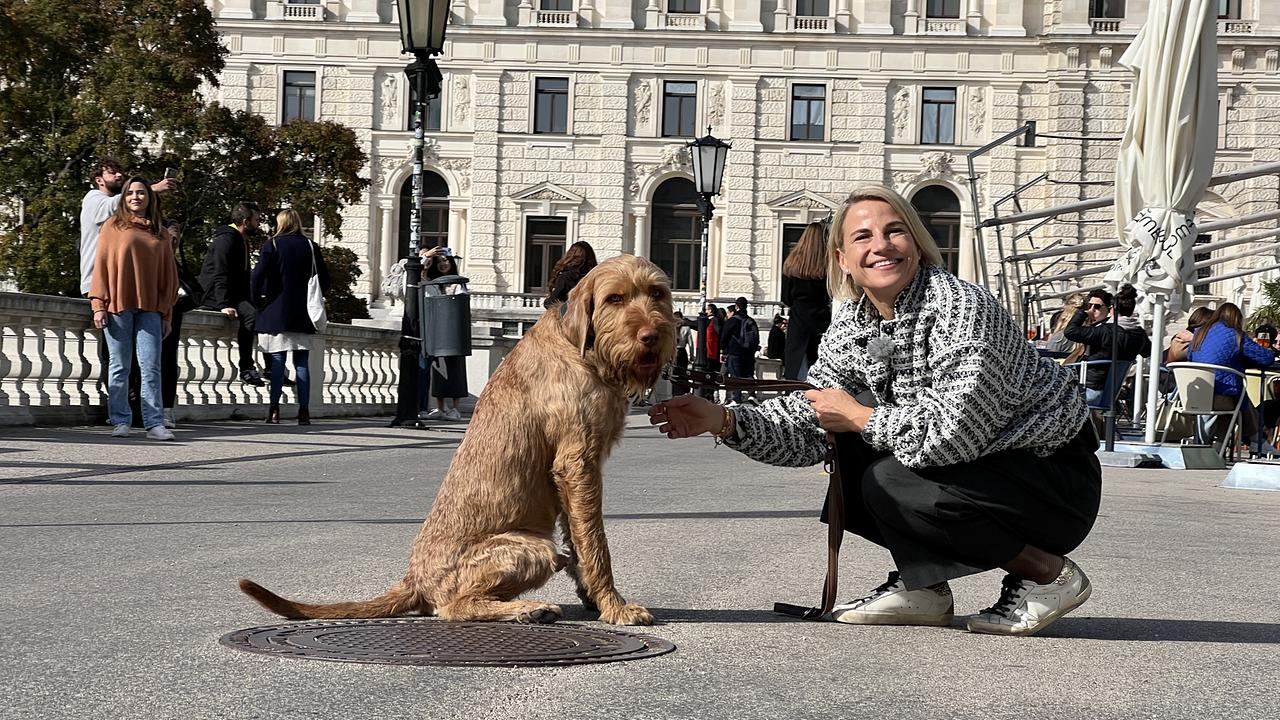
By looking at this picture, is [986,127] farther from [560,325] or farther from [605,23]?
[560,325]

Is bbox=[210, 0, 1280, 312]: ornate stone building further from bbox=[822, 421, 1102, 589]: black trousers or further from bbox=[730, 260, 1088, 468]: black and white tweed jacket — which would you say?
bbox=[822, 421, 1102, 589]: black trousers

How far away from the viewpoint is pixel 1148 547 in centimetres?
736

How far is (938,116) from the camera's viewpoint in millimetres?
56750

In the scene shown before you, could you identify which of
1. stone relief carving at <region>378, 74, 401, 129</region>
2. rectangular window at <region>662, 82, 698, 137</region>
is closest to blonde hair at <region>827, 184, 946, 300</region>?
rectangular window at <region>662, 82, 698, 137</region>

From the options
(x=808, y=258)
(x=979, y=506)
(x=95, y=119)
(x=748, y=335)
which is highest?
(x=95, y=119)

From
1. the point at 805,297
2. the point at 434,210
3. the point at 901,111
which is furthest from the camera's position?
the point at 434,210

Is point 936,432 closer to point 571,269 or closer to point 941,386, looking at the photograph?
point 941,386

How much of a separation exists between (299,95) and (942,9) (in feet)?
72.9

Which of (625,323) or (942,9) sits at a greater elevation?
(942,9)

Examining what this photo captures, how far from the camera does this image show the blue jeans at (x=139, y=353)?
11961 mm

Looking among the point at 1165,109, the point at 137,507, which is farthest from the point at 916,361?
the point at 1165,109

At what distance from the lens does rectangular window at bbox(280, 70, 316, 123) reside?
57594 mm

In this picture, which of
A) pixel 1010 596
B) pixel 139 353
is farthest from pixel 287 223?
pixel 1010 596

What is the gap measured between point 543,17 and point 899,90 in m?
12.4
